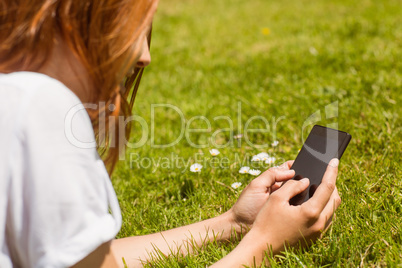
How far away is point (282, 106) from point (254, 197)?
5.02 ft

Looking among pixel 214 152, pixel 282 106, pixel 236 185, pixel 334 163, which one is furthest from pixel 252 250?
pixel 282 106

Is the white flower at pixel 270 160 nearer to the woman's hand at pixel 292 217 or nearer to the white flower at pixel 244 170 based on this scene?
the white flower at pixel 244 170

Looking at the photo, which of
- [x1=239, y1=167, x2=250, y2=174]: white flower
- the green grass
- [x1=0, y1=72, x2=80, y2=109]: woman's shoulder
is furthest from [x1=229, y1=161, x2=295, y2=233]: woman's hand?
[x1=0, y1=72, x2=80, y2=109]: woman's shoulder

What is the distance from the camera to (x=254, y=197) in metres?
1.87

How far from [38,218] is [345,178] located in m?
1.60

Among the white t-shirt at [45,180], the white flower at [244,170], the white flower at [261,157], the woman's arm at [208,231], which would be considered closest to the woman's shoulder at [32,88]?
the white t-shirt at [45,180]

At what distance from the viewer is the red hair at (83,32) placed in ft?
3.84

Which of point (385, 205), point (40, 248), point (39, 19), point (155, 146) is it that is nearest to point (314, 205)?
point (385, 205)

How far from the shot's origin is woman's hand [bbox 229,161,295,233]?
186 centimetres

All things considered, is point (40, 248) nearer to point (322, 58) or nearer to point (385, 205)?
point (385, 205)

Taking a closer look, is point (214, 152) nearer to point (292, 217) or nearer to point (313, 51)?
point (292, 217)

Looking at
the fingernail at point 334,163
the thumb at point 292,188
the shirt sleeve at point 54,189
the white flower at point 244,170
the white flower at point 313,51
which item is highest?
the shirt sleeve at point 54,189

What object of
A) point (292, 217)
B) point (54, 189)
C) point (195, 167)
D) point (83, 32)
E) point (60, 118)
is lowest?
point (195, 167)

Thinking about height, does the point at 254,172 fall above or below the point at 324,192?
below
